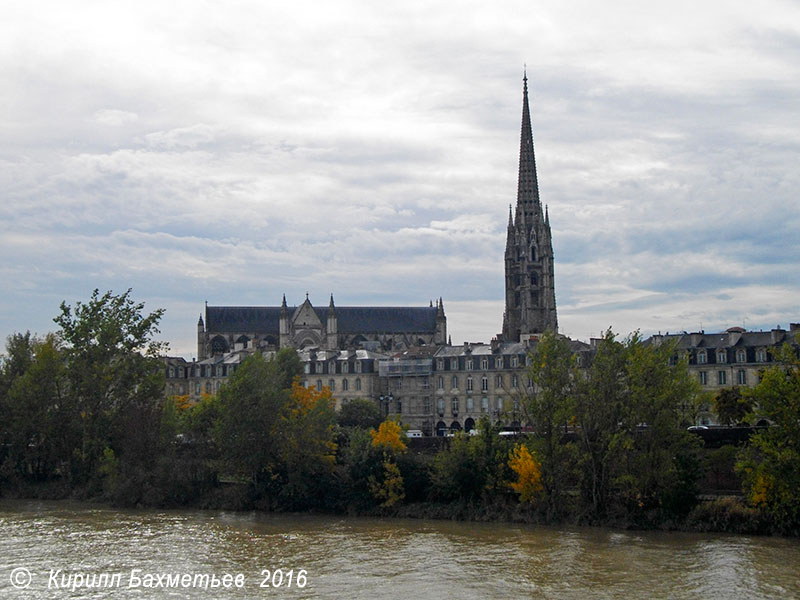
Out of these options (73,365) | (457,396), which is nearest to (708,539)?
(73,365)

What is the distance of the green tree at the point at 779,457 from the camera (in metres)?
35.8

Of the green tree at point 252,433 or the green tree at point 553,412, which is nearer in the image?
the green tree at point 553,412

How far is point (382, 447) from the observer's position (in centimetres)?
4650

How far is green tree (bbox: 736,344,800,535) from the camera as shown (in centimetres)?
3578

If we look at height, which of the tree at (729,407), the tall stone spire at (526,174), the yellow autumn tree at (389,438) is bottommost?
the yellow autumn tree at (389,438)

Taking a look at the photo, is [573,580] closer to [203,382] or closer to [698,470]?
[698,470]

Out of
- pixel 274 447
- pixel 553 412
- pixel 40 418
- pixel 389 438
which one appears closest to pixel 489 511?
pixel 553 412

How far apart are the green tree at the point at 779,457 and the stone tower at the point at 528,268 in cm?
8091

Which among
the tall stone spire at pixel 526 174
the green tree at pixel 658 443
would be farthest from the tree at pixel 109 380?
the tall stone spire at pixel 526 174

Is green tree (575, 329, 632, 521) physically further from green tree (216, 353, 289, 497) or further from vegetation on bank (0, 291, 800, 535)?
green tree (216, 353, 289, 497)

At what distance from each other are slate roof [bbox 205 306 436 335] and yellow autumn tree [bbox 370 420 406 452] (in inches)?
2796

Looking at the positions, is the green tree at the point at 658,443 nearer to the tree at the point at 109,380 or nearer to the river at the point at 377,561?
the river at the point at 377,561

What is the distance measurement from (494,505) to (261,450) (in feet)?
37.8

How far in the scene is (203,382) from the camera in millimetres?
95312
